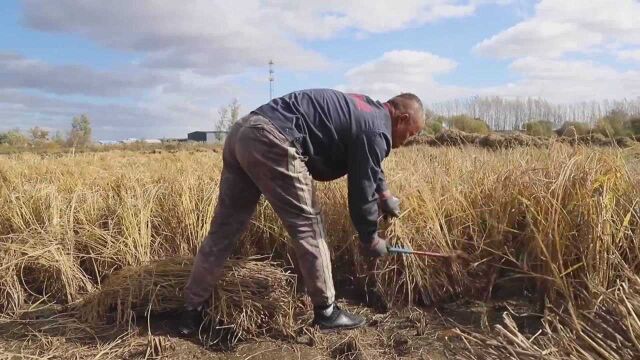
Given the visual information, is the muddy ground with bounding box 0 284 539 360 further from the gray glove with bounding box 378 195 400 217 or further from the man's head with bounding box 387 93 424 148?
the man's head with bounding box 387 93 424 148

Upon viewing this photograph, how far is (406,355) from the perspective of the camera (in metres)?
3.09

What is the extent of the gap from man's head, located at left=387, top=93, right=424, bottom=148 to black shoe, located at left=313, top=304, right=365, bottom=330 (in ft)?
3.20

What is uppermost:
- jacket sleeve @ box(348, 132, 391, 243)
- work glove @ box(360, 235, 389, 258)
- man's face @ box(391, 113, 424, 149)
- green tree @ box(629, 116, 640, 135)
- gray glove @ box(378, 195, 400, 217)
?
green tree @ box(629, 116, 640, 135)

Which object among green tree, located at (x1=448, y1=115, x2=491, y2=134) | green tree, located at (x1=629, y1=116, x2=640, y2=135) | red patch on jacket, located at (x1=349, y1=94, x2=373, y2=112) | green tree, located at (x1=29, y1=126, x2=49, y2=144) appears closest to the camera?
red patch on jacket, located at (x1=349, y1=94, x2=373, y2=112)

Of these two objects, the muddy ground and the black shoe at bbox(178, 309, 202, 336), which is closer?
the muddy ground

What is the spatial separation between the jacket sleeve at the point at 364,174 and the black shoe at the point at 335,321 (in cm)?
52

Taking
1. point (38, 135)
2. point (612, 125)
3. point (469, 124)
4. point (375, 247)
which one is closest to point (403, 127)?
point (375, 247)

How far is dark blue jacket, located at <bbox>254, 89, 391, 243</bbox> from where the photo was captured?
3.04m

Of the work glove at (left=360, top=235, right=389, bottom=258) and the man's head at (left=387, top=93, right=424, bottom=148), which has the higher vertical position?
the man's head at (left=387, top=93, right=424, bottom=148)

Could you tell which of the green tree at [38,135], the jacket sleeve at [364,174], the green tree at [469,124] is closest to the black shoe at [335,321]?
the jacket sleeve at [364,174]

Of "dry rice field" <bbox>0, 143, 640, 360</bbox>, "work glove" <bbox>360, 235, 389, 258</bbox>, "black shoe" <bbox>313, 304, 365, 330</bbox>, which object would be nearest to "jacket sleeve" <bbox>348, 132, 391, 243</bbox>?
"work glove" <bbox>360, 235, 389, 258</bbox>

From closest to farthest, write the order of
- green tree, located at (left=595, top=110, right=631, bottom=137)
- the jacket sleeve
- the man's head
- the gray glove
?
1. the jacket sleeve
2. the man's head
3. the gray glove
4. green tree, located at (left=595, top=110, right=631, bottom=137)

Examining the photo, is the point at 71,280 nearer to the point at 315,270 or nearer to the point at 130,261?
the point at 130,261

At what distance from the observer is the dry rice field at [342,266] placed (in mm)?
3154
